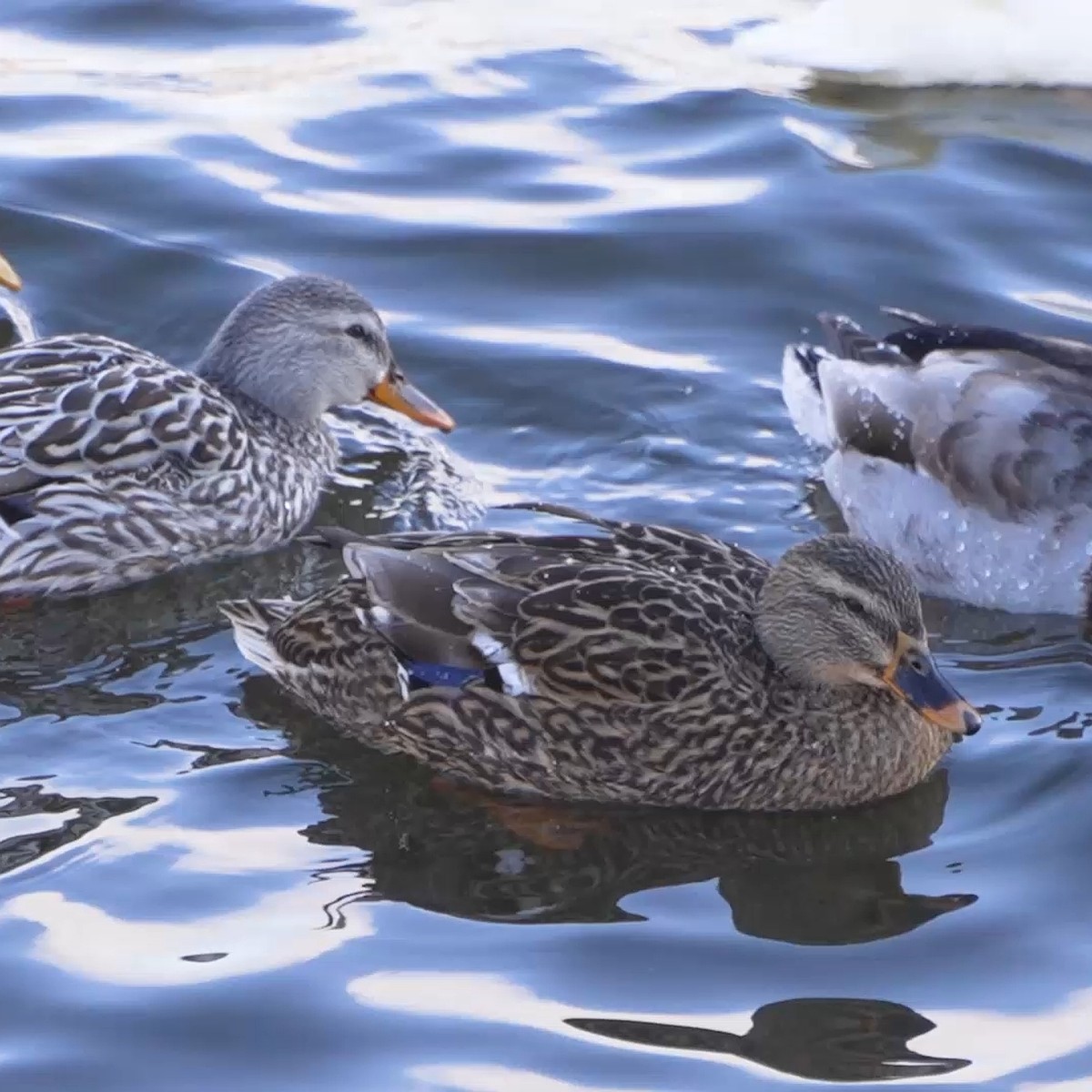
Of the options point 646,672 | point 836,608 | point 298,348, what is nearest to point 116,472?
point 298,348

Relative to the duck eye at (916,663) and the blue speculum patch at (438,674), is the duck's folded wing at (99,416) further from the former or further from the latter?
the duck eye at (916,663)

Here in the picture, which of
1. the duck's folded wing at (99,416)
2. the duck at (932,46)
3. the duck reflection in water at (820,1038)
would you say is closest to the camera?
the duck reflection in water at (820,1038)

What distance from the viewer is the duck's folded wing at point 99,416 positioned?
7398 mm

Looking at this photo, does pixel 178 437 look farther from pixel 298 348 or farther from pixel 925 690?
pixel 925 690

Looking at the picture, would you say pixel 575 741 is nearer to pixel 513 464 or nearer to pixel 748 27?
pixel 513 464

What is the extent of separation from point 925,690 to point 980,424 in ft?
6.02

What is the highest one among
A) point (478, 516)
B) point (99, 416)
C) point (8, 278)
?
point (8, 278)

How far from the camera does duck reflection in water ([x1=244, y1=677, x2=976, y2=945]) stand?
233 inches

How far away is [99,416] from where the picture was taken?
7.51 m

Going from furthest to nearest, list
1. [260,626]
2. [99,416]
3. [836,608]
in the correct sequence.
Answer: [99,416]
[260,626]
[836,608]

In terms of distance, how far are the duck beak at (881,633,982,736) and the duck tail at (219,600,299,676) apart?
5.64ft

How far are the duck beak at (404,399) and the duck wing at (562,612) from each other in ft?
5.75

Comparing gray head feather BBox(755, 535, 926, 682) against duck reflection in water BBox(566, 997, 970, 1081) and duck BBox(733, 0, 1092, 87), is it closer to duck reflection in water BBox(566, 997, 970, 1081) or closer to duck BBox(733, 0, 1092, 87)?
duck reflection in water BBox(566, 997, 970, 1081)

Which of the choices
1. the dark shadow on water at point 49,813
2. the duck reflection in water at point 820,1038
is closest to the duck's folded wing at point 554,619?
the dark shadow on water at point 49,813
